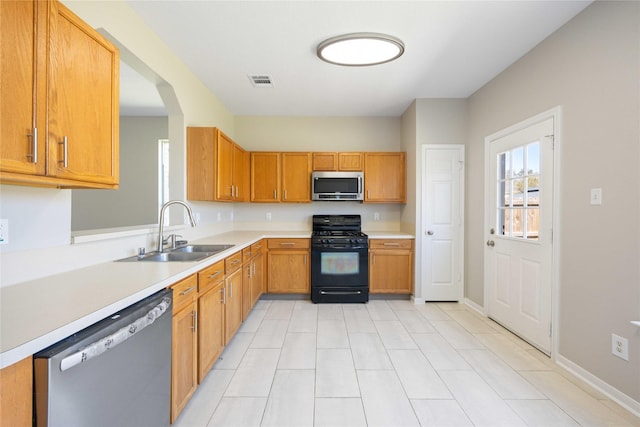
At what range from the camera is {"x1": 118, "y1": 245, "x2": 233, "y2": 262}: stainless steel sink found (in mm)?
2218

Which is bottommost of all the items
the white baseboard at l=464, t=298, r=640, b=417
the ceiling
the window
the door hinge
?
the white baseboard at l=464, t=298, r=640, b=417

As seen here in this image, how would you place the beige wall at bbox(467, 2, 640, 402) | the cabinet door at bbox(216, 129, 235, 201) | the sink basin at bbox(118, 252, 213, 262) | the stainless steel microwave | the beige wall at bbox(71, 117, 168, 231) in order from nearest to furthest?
1. the beige wall at bbox(467, 2, 640, 402)
2. the sink basin at bbox(118, 252, 213, 262)
3. the cabinet door at bbox(216, 129, 235, 201)
4. the stainless steel microwave
5. the beige wall at bbox(71, 117, 168, 231)

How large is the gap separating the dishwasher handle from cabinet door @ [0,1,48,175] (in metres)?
0.69

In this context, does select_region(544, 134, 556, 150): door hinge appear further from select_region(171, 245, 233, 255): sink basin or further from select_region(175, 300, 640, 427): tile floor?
select_region(171, 245, 233, 255): sink basin

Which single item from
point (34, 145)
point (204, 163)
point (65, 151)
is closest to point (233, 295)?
point (204, 163)

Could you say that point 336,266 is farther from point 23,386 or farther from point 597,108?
point 23,386

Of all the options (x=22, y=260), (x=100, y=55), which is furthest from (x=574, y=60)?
(x=22, y=260)

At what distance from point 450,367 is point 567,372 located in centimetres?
85

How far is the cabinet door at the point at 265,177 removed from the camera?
14.8ft

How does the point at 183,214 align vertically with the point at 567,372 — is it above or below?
above

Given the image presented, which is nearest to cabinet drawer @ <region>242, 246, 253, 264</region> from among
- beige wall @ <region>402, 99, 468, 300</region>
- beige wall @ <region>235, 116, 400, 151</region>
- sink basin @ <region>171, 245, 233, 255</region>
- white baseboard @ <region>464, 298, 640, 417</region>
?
sink basin @ <region>171, 245, 233, 255</region>

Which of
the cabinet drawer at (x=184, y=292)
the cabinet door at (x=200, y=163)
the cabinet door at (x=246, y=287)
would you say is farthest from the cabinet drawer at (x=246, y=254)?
the cabinet drawer at (x=184, y=292)

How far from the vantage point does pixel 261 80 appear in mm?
3439

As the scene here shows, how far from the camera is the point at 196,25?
7.88 ft
